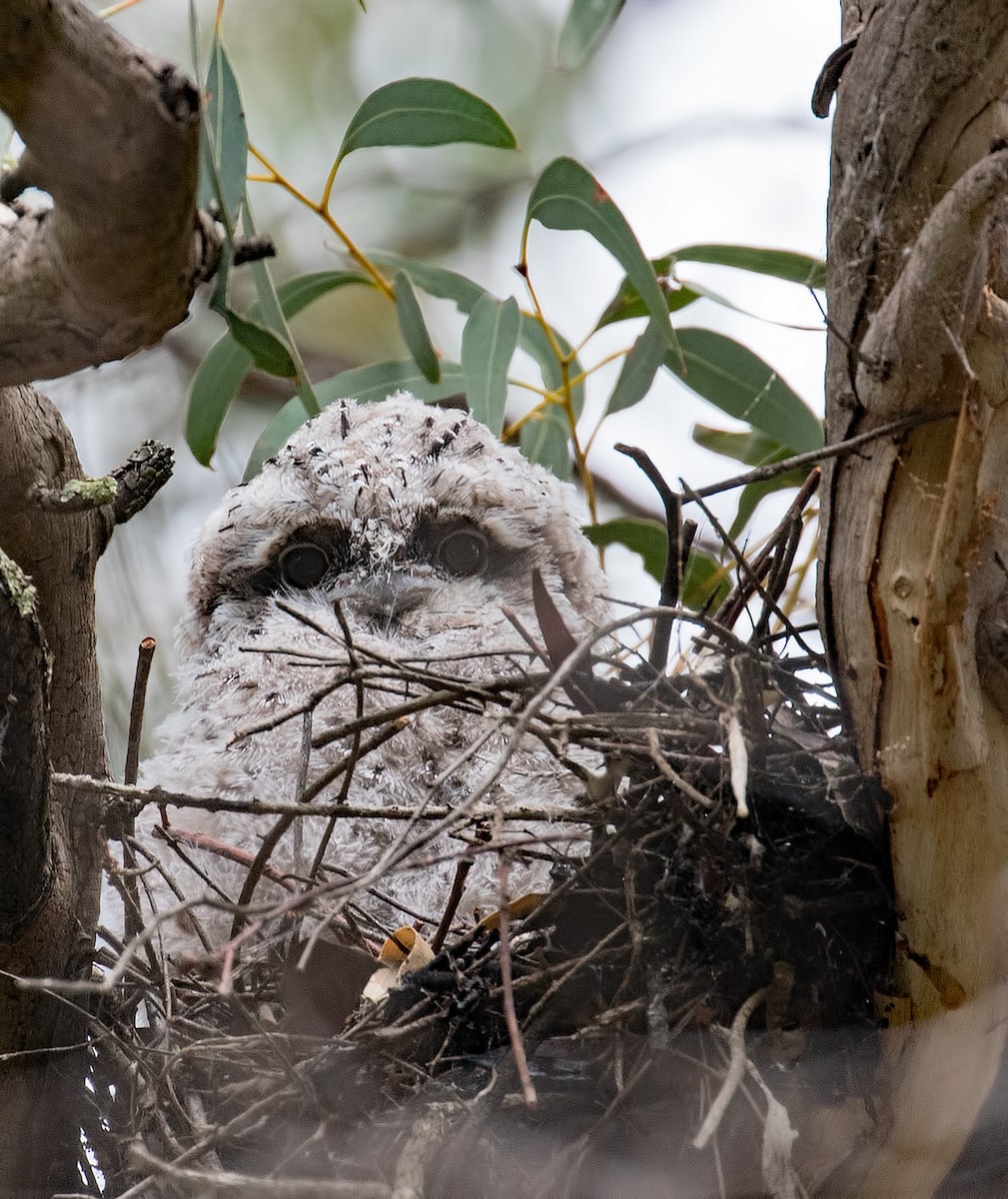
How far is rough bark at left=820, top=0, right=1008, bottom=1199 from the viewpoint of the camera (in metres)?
0.97

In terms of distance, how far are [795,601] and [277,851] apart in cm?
93

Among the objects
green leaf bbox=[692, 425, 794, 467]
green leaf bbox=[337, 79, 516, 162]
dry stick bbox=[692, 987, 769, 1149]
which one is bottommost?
dry stick bbox=[692, 987, 769, 1149]

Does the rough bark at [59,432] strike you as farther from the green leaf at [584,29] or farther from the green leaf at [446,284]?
the green leaf at [446,284]

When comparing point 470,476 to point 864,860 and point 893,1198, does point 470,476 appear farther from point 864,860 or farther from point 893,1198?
point 893,1198

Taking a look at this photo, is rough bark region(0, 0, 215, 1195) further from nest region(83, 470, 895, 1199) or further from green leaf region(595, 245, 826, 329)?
green leaf region(595, 245, 826, 329)

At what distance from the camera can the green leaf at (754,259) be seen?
178 cm

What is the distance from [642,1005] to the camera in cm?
104

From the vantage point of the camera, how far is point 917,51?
3.26 ft

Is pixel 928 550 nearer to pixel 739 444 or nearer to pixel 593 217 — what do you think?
pixel 593 217

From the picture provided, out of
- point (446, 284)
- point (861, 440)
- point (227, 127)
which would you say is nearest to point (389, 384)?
point (446, 284)

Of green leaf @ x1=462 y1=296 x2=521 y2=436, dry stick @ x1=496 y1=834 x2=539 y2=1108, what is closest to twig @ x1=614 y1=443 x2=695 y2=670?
dry stick @ x1=496 y1=834 x2=539 y2=1108

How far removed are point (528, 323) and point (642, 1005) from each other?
1175 millimetres

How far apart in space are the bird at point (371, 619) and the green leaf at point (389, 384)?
0.02 m

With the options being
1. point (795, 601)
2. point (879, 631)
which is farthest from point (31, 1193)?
point (795, 601)
